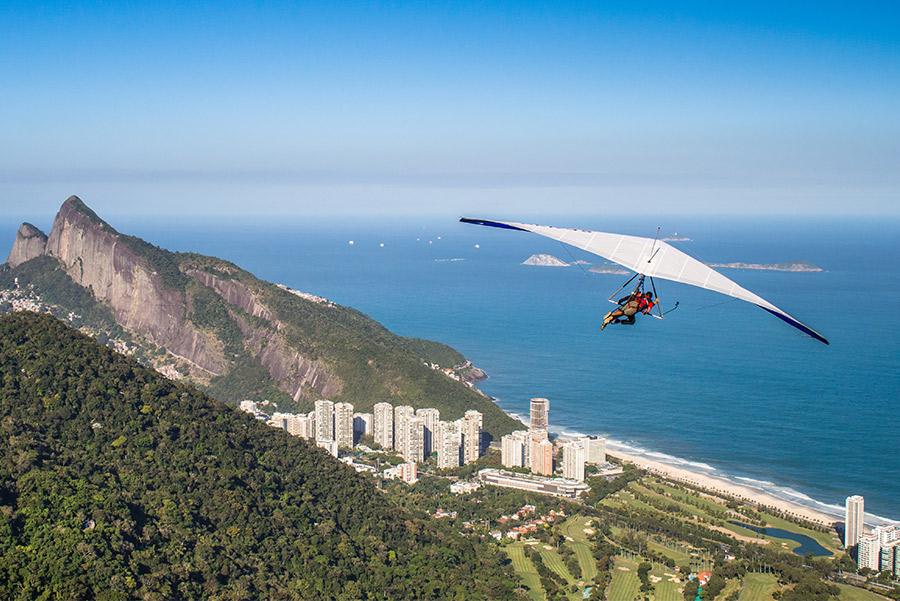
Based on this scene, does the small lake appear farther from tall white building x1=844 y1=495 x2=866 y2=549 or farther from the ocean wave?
the ocean wave

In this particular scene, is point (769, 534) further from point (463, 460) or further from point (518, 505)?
point (463, 460)

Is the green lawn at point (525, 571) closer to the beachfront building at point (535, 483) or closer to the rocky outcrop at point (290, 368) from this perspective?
the beachfront building at point (535, 483)

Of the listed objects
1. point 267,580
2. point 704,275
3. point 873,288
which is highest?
point 873,288

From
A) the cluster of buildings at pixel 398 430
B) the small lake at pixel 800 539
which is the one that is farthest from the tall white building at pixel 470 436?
the small lake at pixel 800 539

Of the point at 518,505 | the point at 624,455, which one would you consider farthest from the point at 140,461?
the point at 624,455

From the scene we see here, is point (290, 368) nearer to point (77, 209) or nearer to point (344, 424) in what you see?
point (344, 424)

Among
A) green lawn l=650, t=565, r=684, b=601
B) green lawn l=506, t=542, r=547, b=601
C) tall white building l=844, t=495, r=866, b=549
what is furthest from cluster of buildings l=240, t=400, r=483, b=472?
tall white building l=844, t=495, r=866, b=549
